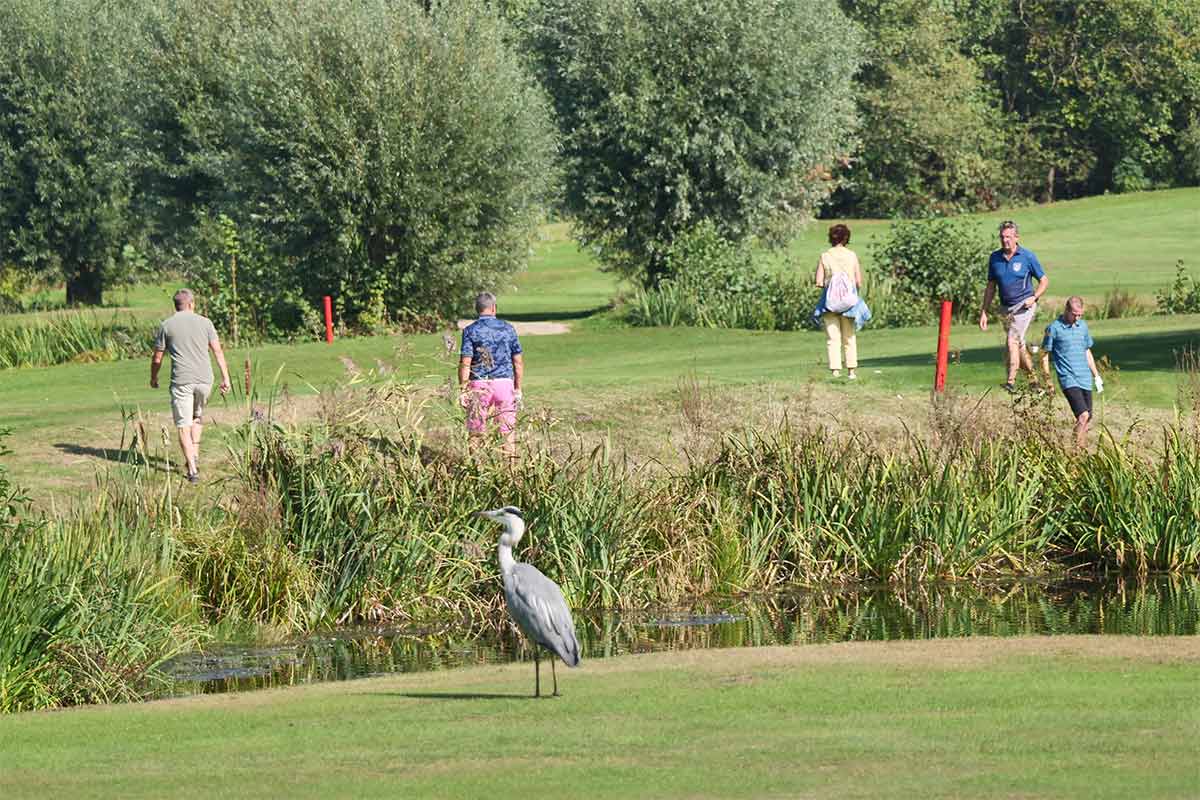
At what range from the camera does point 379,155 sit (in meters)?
39.4

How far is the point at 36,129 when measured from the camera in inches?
1999

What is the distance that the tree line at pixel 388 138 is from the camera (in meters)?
39.7

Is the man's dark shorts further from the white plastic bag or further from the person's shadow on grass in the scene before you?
the person's shadow on grass

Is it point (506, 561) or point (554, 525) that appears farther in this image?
point (554, 525)

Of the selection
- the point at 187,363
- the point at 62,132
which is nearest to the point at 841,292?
the point at 187,363

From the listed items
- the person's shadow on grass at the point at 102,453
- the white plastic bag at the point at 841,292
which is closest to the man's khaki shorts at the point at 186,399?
the person's shadow on grass at the point at 102,453

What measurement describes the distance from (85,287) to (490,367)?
127ft

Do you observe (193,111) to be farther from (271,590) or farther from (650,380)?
(271,590)

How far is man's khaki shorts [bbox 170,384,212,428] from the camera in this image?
1975cm

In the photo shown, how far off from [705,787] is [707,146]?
34.6 metres

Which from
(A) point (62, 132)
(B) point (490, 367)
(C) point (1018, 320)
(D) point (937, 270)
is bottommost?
(D) point (937, 270)

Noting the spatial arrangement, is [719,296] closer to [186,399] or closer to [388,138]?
[388,138]

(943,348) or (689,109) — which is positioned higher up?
(689,109)

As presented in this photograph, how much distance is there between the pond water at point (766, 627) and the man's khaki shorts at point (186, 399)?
4096 mm
